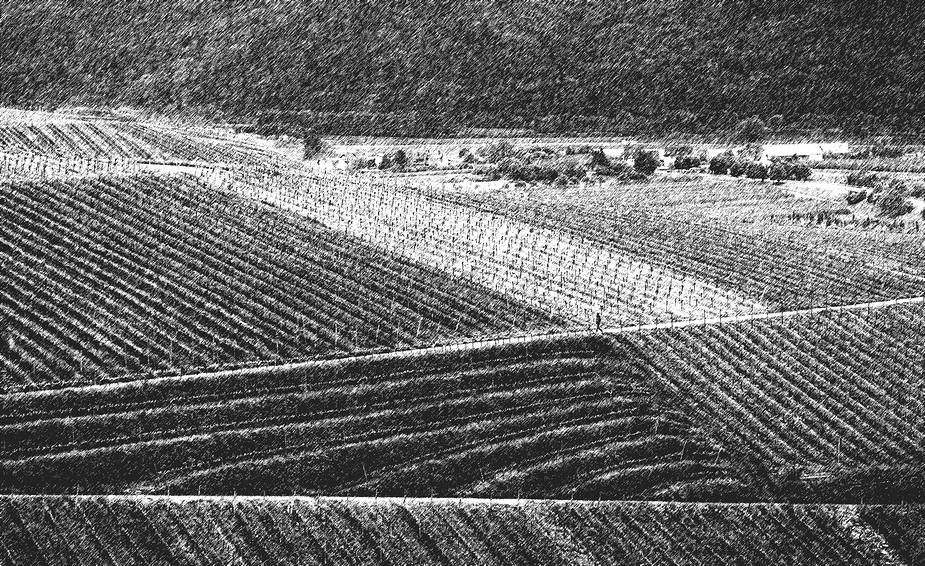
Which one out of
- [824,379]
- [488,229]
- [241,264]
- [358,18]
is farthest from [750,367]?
[358,18]

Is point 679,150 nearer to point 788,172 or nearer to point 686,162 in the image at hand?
point 686,162

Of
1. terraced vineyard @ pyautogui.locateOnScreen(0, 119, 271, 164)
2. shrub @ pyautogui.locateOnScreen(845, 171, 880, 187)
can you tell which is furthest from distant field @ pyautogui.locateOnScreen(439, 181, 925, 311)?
terraced vineyard @ pyautogui.locateOnScreen(0, 119, 271, 164)

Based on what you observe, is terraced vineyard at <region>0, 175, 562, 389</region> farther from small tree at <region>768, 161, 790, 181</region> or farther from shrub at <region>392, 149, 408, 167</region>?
small tree at <region>768, 161, 790, 181</region>

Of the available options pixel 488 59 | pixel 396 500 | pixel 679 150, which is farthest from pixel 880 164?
pixel 396 500

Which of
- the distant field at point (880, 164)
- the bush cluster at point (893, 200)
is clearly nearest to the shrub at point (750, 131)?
the distant field at point (880, 164)

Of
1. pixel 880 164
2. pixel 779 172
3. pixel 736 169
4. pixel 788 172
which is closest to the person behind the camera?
pixel 779 172

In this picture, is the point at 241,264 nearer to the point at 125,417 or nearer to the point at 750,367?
the point at 125,417
